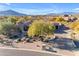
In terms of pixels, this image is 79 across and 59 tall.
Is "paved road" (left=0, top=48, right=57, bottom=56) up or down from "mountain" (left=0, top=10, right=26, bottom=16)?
down

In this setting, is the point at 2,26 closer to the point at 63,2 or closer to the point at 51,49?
the point at 51,49

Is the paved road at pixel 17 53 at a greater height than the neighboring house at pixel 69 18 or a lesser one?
lesser

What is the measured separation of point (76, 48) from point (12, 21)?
657 millimetres

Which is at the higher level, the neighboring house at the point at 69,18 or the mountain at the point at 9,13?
the mountain at the point at 9,13

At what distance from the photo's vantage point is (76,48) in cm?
177

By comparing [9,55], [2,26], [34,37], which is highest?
[2,26]

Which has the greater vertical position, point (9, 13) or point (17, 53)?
point (9, 13)

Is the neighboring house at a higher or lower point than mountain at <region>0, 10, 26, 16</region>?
lower

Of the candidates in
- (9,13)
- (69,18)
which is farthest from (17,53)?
(69,18)

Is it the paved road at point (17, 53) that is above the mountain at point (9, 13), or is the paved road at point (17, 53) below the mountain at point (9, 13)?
below

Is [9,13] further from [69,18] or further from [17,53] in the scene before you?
[69,18]

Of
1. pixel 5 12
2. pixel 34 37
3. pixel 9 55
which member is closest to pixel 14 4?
pixel 5 12

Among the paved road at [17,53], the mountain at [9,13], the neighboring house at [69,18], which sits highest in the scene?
the mountain at [9,13]

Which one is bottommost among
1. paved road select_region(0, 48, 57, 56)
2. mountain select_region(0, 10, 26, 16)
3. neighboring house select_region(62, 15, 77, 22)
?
paved road select_region(0, 48, 57, 56)
